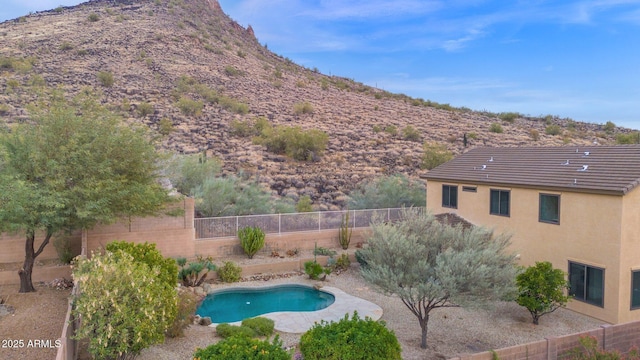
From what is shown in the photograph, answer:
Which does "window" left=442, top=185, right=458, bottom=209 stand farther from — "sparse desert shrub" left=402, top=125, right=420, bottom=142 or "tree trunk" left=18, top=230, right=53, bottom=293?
"sparse desert shrub" left=402, top=125, right=420, bottom=142

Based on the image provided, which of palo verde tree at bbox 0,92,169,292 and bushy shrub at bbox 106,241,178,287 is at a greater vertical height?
palo verde tree at bbox 0,92,169,292

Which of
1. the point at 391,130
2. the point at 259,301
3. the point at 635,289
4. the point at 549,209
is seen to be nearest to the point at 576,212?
the point at 549,209

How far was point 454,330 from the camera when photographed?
460 inches

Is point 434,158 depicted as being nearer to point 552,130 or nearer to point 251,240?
point 251,240

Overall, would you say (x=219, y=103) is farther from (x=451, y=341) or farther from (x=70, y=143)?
(x=451, y=341)

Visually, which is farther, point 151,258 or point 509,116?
point 509,116

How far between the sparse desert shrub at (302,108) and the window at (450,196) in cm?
2848

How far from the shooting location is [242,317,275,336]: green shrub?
10727mm

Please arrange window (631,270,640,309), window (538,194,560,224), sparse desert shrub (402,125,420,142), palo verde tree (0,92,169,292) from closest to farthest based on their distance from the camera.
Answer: palo verde tree (0,92,169,292)
window (631,270,640,309)
window (538,194,560,224)
sparse desert shrub (402,125,420,142)

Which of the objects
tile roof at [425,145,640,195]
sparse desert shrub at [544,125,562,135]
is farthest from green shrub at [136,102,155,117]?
sparse desert shrub at [544,125,562,135]

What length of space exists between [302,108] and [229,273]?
3255cm

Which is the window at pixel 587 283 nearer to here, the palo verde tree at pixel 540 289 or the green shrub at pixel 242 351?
the palo verde tree at pixel 540 289

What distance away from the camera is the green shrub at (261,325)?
10727mm

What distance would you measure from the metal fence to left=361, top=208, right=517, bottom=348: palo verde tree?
6826 millimetres
